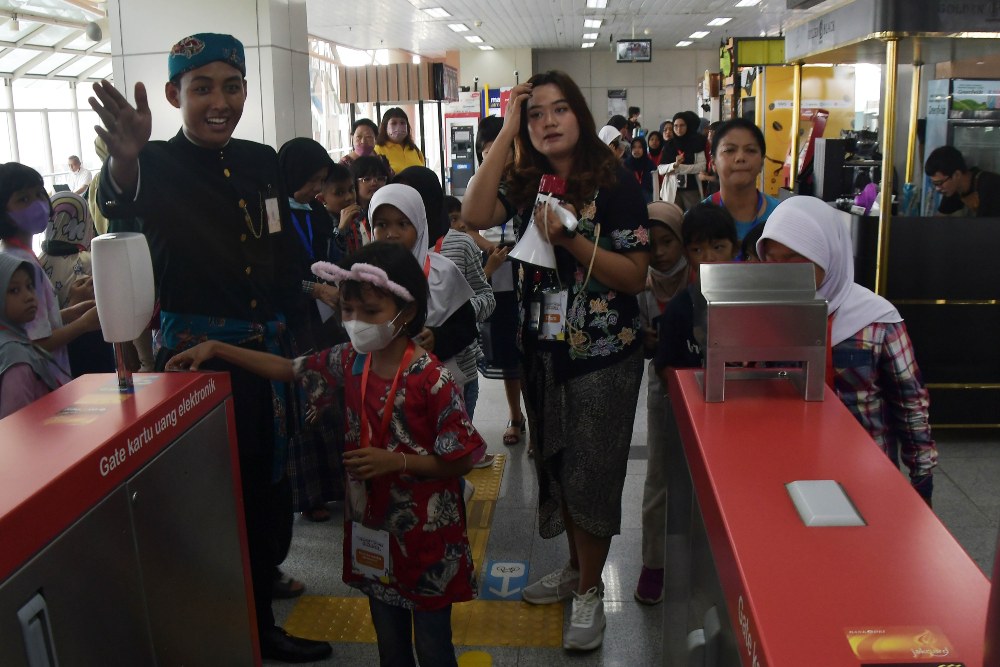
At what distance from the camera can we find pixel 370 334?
1835mm

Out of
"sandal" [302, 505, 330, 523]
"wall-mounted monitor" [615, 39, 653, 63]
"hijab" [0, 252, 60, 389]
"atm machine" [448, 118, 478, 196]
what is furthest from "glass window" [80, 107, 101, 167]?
"hijab" [0, 252, 60, 389]

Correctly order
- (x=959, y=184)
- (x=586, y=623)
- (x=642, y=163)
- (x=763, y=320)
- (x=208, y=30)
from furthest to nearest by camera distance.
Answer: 1. (x=642, y=163)
2. (x=208, y=30)
3. (x=959, y=184)
4. (x=586, y=623)
5. (x=763, y=320)

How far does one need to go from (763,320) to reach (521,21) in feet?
54.5

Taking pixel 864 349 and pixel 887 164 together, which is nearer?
pixel 864 349

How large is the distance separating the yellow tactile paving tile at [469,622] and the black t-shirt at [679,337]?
0.93 meters

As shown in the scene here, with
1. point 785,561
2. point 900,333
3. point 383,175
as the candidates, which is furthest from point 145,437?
point 383,175

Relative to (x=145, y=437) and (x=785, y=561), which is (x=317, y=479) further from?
(x=785, y=561)

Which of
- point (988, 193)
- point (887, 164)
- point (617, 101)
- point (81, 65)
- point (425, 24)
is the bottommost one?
point (988, 193)

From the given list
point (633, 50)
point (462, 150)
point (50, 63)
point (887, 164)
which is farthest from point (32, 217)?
point (633, 50)

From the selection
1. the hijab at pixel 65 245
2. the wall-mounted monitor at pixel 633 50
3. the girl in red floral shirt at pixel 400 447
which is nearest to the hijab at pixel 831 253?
the girl in red floral shirt at pixel 400 447

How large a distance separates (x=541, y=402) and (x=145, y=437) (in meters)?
1.16

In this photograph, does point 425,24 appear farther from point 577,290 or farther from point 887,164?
point 577,290

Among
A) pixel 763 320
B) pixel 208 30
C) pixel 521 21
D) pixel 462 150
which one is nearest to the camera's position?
pixel 763 320

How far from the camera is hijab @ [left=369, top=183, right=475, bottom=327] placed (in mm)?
2648
